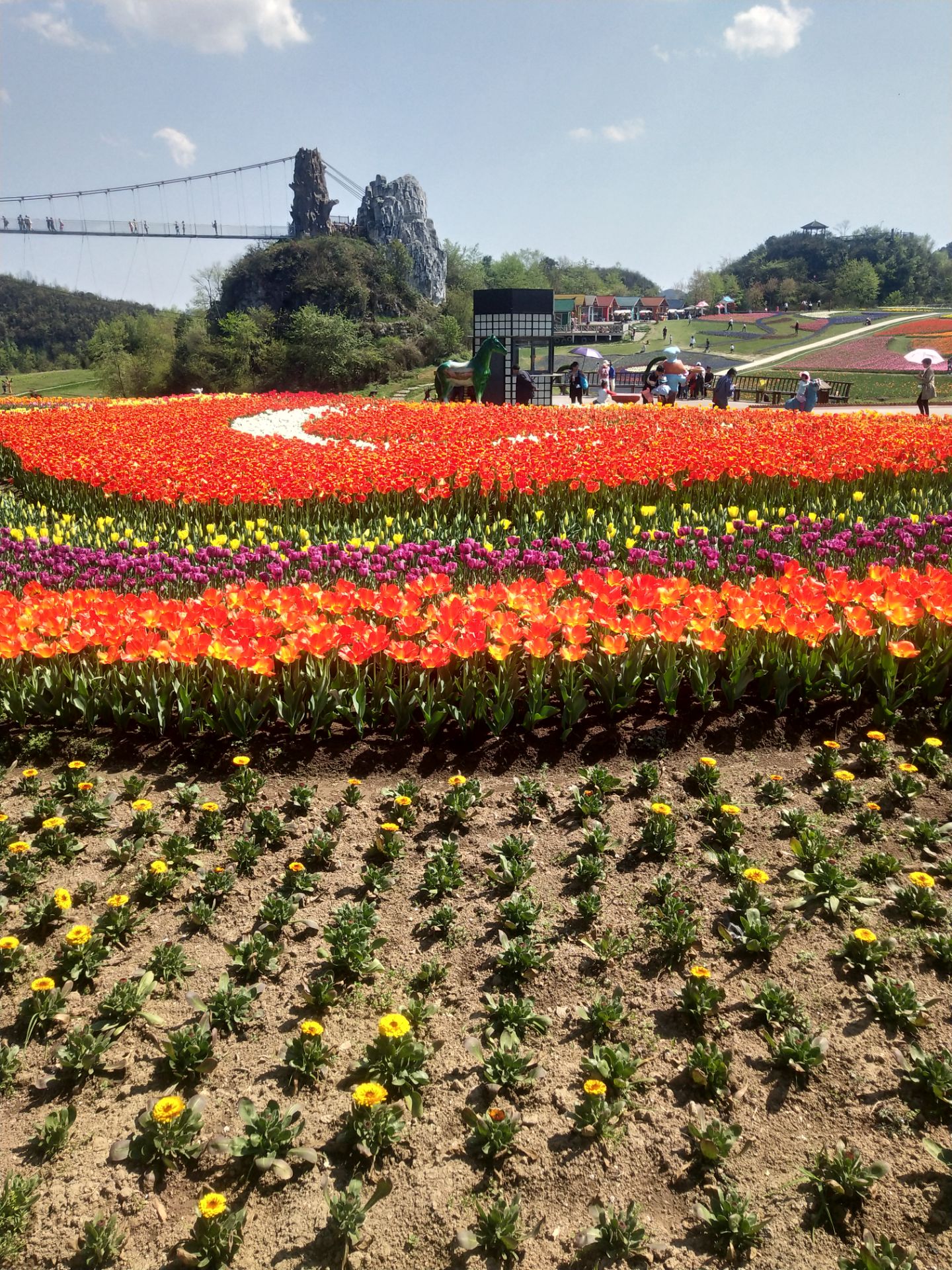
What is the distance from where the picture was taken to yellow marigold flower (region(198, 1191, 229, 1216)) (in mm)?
1944

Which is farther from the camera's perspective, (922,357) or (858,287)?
(858,287)

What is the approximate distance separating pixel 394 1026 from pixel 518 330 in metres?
29.9

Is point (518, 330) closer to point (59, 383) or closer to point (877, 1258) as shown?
point (877, 1258)

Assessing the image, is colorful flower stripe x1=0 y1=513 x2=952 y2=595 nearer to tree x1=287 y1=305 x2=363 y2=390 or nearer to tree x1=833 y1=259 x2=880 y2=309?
tree x1=287 y1=305 x2=363 y2=390

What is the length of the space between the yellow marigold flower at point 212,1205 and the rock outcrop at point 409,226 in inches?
3722

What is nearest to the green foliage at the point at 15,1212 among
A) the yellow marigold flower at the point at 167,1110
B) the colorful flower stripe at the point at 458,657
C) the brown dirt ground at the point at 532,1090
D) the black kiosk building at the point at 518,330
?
the brown dirt ground at the point at 532,1090

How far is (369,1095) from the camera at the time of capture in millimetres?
2195

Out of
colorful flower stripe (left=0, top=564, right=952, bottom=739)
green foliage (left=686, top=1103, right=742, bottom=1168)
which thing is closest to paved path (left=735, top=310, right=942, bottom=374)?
colorful flower stripe (left=0, top=564, right=952, bottom=739)

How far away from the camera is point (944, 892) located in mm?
3094

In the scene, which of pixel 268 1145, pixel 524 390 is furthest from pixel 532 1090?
pixel 524 390

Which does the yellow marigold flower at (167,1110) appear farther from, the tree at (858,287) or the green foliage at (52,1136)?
the tree at (858,287)

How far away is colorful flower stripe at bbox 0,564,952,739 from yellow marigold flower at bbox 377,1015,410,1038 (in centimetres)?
172

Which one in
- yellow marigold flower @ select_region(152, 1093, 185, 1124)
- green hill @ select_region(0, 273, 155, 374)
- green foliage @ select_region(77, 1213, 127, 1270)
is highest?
green hill @ select_region(0, 273, 155, 374)

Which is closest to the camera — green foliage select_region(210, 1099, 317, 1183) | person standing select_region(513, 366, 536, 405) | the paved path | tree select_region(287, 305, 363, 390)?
green foliage select_region(210, 1099, 317, 1183)
